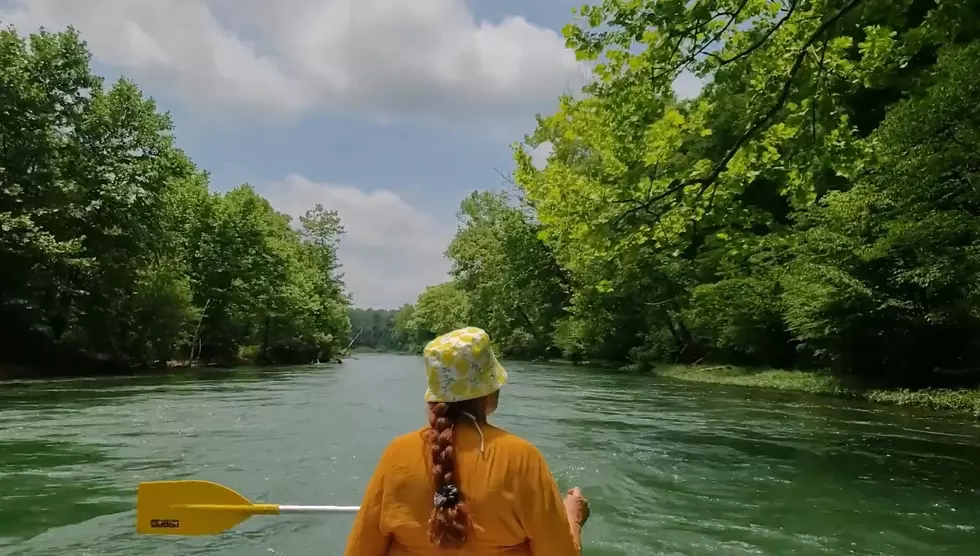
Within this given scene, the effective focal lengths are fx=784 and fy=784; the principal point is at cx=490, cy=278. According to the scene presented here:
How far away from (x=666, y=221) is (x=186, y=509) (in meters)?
5.74

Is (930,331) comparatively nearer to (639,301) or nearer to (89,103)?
(639,301)

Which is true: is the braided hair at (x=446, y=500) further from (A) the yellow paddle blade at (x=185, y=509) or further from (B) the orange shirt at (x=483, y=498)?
(A) the yellow paddle blade at (x=185, y=509)

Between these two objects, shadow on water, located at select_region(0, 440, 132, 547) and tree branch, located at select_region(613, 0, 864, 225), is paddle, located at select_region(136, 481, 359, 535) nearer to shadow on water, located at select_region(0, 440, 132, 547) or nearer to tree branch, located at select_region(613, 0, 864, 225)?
shadow on water, located at select_region(0, 440, 132, 547)

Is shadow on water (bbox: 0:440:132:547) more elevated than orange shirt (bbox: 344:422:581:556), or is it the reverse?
orange shirt (bbox: 344:422:581:556)

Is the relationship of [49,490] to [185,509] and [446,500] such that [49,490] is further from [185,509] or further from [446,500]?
[446,500]

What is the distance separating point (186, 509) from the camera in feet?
12.1

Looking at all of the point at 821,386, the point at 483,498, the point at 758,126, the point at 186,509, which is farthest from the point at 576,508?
the point at 821,386

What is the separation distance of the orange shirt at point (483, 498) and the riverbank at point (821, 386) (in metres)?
14.5

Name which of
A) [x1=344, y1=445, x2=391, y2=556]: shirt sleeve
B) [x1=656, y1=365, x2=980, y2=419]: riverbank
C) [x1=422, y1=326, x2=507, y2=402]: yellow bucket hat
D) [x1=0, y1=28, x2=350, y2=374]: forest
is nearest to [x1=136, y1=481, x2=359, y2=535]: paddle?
[x1=344, y1=445, x2=391, y2=556]: shirt sleeve

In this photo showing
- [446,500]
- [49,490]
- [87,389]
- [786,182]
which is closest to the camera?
[446,500]

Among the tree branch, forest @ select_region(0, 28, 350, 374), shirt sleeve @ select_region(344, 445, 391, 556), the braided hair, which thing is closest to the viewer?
the braided hair

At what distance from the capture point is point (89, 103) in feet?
88.1

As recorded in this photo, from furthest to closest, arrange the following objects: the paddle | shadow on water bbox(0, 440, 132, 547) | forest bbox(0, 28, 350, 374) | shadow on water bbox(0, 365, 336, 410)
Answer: forest bbox(0, 28, 350, 374)
shadow on water bbox(0, 365, 336, 410)
shadow on water bbox(0, 440, 132, 547)
the paddle

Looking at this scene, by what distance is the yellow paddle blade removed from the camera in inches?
144
